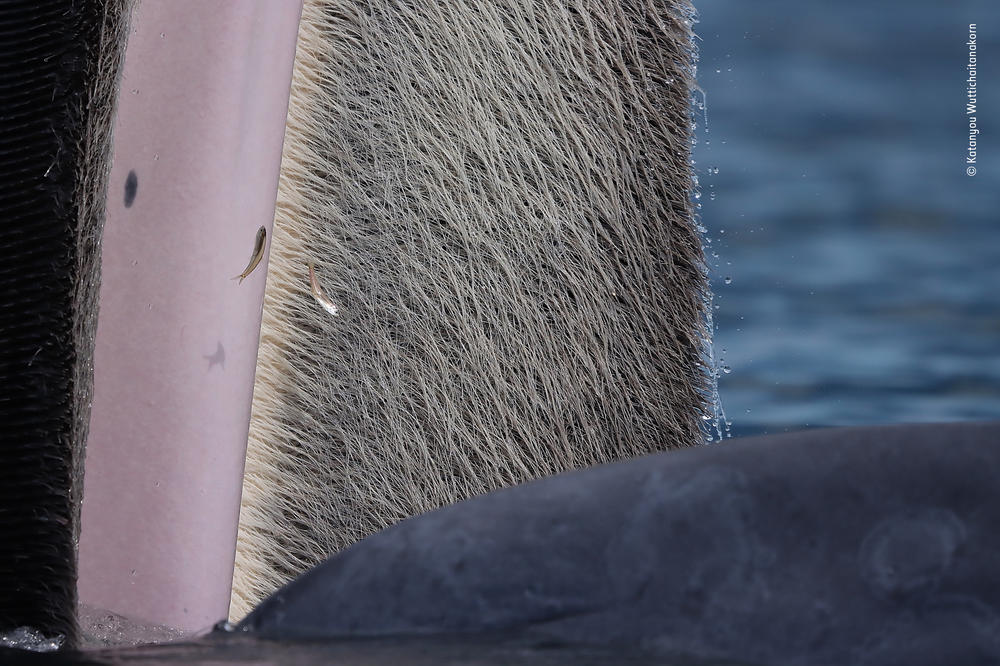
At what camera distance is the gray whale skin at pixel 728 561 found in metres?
0.21

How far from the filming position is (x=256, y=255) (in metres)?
0.46

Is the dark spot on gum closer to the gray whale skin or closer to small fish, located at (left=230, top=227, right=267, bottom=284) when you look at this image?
small fish, located at (left=230, top=227, right=267, bottom=284)

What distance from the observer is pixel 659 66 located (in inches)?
30.3

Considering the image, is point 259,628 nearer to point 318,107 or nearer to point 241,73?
point 241,73

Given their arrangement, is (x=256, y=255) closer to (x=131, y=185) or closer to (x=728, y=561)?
(x=131, y=185)

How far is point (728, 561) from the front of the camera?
220 millimetres

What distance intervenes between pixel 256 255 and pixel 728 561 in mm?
298

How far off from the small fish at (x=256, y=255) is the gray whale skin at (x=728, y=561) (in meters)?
0.24

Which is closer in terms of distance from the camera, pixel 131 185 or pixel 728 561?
pixel 728 561

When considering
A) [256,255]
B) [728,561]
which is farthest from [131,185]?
[728,561]

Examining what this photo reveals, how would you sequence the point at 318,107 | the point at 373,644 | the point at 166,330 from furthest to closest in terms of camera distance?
1. the point at 318,107
2. the point at 166,330
3. the point at 373,644

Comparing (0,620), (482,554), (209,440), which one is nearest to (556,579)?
(482,554)

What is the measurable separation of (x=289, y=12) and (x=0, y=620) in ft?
1.05

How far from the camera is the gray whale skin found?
211 millimetres
